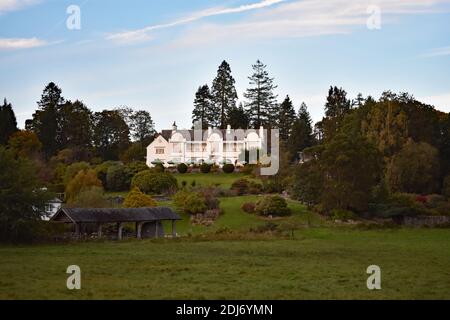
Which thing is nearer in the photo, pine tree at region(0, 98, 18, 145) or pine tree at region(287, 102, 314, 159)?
pine tree at region(0, 98, 18, 145)

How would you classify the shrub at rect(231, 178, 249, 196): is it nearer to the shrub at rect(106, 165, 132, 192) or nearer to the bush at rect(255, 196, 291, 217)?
the bush at rect(255, 196, 291, 217)

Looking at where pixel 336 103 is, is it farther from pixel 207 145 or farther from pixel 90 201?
pixel 90 201

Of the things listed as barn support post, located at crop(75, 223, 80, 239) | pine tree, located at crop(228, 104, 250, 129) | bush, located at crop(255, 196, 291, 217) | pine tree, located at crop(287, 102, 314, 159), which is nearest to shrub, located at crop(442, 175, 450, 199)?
bush, located at crop(255, 196, 291, 217)

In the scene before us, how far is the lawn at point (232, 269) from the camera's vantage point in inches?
779

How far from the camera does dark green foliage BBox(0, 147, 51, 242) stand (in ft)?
127

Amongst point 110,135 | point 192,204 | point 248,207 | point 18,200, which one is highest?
point 110,135

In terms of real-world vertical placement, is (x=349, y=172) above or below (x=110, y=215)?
above

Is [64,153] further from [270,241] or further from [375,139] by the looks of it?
[270,241]

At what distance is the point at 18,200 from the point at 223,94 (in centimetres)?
6868

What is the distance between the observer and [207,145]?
95.7 meters

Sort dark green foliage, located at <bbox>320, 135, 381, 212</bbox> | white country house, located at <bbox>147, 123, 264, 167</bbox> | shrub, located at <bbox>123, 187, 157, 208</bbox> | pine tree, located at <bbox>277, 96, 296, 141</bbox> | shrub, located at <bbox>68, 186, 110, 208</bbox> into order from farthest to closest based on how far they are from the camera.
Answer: pine tree, located at <bbox>277, 96, 296, 141</bbox>
white country house, located at <bbox>147, 123, 264, 167</bbox>
dark green foliage, located at <bbox>320, 135, 381, 212</bbox>
shrub, located at <bbox>123, 187, 157, 208</bbox>
shrub, located at <bbox>68, 186, 110, 208</bbox>

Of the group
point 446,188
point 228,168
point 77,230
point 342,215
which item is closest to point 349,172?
point 342,215

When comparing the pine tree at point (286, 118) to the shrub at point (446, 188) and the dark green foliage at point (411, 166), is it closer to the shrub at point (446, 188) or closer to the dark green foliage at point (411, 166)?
the dark green foliage at point (411, 166)

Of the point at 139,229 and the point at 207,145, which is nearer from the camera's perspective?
the point at 139,229
